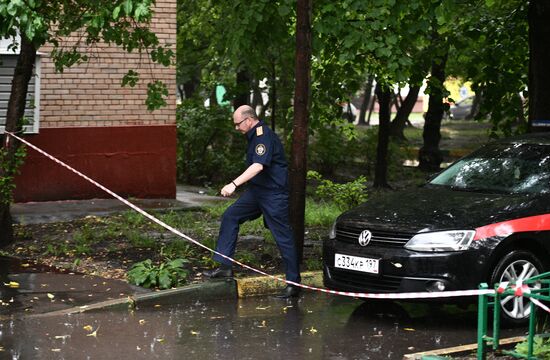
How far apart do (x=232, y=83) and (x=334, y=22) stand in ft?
38.1

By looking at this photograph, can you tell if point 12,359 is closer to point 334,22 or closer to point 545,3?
point 334,22

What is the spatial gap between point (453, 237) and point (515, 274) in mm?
614

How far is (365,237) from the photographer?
28.3ft

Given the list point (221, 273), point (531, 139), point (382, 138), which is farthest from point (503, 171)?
point (382, 138)

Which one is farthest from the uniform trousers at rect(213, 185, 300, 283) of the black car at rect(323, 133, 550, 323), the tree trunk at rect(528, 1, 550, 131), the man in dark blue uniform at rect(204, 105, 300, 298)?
the tree trunk at rect(528, 1, 550, 131)

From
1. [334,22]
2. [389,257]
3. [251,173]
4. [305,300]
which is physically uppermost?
[334,22]

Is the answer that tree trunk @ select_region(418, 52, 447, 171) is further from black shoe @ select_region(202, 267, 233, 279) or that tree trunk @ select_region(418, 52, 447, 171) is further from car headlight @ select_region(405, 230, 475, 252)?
car headlight @ select_region(405, 230, 475, 252)

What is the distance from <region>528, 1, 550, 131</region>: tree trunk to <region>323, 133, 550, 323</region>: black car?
3.82 metres

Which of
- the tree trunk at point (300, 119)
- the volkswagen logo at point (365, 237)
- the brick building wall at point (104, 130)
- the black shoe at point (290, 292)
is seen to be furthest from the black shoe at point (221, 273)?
the brick building wall at point (104, 130)

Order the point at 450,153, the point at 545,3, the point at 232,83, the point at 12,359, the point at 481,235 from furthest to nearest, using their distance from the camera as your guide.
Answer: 1. the point at 450,153
2. the point at 232,83
3. the point at 545,3
4. the point at 481,235
5. the point at 12,359

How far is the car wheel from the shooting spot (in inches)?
324

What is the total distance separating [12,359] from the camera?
714 cm

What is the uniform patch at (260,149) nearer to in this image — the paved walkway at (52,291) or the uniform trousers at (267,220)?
the uniform trousers at (267,220)

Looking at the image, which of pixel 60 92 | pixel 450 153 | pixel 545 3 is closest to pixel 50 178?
pixel 60 92
